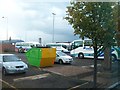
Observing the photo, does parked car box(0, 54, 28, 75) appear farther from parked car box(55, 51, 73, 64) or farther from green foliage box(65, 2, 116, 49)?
parked car box(55, 51, 73, 64)

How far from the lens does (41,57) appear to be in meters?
22.5

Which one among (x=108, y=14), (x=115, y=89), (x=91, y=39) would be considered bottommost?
(x=115, y=89)

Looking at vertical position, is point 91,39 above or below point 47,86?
above

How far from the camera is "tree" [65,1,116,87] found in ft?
42.2

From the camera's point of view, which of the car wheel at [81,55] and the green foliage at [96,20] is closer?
the green foliage at [96,20]

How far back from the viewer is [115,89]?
1460cm

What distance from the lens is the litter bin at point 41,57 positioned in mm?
22500

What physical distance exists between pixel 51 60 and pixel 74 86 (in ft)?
31.1

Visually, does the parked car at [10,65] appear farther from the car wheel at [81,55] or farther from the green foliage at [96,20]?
the car wheel at [81,55]

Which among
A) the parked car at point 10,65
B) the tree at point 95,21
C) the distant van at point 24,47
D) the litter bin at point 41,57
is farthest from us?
the distant van at point 24,47

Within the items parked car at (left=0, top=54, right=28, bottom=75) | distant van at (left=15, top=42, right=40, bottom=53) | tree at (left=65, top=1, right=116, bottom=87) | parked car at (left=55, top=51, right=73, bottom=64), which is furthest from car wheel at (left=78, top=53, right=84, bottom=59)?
tree at (left=65, top=1, right=116, bottom=87)

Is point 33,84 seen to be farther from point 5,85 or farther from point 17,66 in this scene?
point 17,66

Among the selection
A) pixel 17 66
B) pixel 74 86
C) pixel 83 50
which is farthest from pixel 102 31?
pixel 83 50

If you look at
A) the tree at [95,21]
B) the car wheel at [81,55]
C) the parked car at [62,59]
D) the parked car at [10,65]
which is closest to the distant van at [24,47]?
the car wheel at [81,55]
